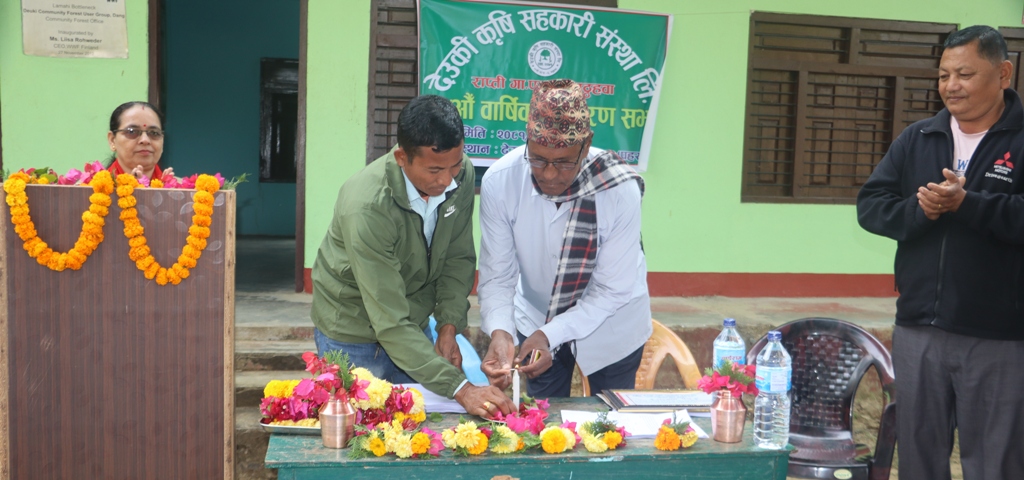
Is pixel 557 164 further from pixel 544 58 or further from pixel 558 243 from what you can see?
pixel 544 58

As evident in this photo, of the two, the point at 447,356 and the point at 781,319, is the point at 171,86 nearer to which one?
the point at 781,319

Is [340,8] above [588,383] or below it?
above

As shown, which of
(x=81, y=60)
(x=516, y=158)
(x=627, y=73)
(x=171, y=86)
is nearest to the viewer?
(x=516, y=158)

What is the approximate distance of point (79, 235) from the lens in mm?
2578

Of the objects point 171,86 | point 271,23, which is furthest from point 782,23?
point 171,86

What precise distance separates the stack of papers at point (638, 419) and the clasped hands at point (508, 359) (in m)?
0.17

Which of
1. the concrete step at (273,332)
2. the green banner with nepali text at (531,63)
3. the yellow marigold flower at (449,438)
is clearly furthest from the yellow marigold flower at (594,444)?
the green banner with nepali text at (531,63)

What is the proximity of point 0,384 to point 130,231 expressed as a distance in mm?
629

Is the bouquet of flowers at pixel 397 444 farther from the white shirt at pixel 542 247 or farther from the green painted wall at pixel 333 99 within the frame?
the green painted wall at pixel 333 99

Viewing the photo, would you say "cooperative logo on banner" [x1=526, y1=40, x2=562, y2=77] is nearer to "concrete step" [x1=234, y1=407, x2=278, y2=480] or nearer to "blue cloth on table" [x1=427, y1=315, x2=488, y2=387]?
"concrete step" [x1=234, y1=407, x2=278, y2=480]

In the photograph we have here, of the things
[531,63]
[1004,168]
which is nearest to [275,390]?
[1004,168]

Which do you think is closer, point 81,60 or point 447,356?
point 447,356

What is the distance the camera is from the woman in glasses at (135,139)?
3.52 meters

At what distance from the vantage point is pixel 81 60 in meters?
5.41
